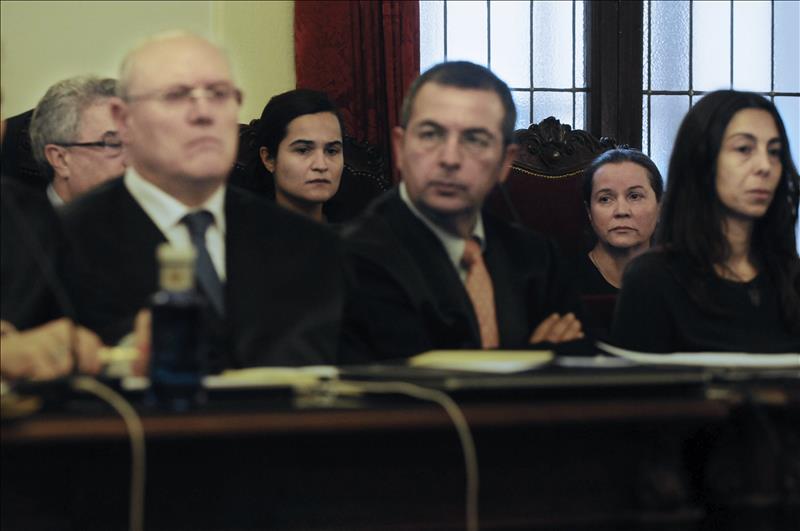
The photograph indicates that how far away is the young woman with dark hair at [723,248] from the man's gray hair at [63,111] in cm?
181

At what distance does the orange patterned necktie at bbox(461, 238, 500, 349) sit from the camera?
104 inches

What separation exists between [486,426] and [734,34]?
5.22 meters

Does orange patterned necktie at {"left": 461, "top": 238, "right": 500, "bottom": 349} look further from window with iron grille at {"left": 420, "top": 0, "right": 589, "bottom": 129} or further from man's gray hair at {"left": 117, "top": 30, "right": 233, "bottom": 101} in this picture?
window with iron grille at {"left": 420, "top": 0, "right": 589, "bottom": 129}

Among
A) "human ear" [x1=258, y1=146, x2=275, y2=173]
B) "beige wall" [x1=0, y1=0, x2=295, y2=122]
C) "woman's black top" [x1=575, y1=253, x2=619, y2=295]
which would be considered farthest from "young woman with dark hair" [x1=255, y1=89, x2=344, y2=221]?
"beige wall" [x1=0, y1=0, x2=295, y2=122]

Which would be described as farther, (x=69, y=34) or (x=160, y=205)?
(x=69, y=34)

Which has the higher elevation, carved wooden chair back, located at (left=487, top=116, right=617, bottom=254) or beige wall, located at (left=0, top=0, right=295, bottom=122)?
beige wall, located at (left=0, top=0, right=295, bottom=122)

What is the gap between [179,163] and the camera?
7.92 ft

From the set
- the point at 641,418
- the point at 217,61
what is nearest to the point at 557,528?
the point at 641,418

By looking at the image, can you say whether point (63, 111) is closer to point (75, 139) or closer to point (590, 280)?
point (75, 139)

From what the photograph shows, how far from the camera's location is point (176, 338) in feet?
6.19

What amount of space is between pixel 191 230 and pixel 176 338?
0.60 meters

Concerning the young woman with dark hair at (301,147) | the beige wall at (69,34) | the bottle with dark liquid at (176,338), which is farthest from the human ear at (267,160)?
the bottle with dark liquid at (176,338)

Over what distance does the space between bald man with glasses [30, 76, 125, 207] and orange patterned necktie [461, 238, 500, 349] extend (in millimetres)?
1474

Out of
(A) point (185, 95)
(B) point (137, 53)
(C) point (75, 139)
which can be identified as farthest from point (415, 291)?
(C) point (75, 139)
